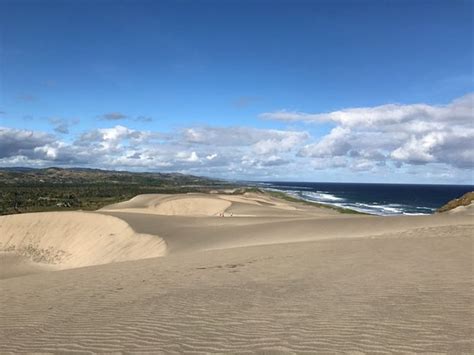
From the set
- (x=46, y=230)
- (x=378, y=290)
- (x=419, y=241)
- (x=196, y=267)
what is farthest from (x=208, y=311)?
(x=46, y=230)

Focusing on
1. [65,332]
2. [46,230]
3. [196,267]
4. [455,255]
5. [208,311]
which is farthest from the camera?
[46,230]

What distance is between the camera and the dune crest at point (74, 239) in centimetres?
2550

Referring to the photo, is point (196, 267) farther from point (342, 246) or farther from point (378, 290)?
point (378, 290)

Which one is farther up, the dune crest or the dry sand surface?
the dry sand surface

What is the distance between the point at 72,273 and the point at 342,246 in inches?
392

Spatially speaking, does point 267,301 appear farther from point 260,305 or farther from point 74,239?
point 74,239

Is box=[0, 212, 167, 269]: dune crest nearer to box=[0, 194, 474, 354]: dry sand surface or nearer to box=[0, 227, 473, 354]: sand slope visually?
box=[0, 194, 474, 354]: dry sand surface

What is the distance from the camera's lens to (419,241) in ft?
54.6

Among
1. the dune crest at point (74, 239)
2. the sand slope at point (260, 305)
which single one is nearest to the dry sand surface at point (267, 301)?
the sand slope at point (260, 305)

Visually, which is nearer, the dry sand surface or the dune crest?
the dry sand surface

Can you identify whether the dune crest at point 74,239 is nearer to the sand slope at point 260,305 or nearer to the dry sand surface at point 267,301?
the dry sand surface at point 267,301

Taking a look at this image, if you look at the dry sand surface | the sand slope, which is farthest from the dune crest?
the sand slope

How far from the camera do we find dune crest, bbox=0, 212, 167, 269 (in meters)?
25.5

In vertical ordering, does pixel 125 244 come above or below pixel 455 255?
below
